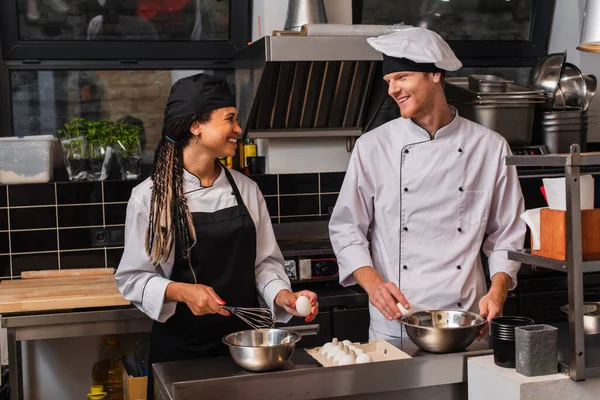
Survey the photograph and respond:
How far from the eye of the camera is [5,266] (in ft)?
13.2

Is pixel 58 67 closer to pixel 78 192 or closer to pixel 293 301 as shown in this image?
pixel 78 192

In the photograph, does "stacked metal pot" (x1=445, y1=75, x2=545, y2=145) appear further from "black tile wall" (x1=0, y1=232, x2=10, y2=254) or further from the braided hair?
"black tile wall" (x1=0, y1=232, x2=10, y2=254)

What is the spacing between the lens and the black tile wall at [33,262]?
13.3 ft

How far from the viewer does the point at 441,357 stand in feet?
7.06

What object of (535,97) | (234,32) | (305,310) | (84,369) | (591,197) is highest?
(234,32)

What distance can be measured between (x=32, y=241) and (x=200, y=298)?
218 cm

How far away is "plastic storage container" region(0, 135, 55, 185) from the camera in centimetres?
400

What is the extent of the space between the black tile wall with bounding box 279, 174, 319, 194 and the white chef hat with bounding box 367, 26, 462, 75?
6.28 feet

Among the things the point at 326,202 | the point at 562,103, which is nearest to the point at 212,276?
the point at 326,202

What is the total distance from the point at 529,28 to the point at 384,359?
3.53 m

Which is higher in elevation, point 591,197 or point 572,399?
point 591,197

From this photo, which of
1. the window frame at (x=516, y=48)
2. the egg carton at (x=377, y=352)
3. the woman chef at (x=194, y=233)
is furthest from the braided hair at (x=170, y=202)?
the window frame at (x=516, y=48)

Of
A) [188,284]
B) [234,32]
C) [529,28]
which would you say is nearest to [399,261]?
[188,284]

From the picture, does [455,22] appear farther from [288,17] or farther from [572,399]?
[572,399]
